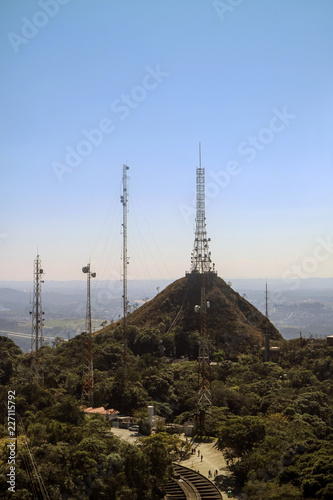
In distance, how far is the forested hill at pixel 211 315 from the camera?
66.9 meters

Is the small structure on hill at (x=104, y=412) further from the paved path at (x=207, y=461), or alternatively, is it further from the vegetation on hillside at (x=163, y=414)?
the paved path at (x=207, y=461)

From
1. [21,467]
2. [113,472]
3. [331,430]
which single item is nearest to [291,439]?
[331,430]

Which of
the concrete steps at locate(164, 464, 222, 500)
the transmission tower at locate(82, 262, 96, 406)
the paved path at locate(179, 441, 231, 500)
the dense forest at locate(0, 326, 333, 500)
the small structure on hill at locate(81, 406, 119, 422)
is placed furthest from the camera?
the transmission tower at locate(82, 262, 96, 406)

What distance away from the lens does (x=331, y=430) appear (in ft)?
113

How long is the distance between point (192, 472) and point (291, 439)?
7572 mm

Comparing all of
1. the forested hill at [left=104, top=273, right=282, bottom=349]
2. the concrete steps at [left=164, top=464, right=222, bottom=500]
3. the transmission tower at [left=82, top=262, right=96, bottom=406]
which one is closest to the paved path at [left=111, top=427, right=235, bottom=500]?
the concrete steps at [left=164, top=464, right=222, bottom=500]

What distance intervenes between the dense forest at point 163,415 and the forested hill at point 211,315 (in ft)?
11.4

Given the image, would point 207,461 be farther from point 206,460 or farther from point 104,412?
point 104,412

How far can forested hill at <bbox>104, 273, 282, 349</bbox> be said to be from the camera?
66.9 meters

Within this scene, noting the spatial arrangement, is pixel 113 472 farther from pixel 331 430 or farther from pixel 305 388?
pixel 305 388

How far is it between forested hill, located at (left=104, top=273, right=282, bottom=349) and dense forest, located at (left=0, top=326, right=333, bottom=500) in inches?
137

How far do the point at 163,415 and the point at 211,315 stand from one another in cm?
2639

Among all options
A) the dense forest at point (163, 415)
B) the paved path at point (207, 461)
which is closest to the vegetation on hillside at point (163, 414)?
the dense forest at point (163, 415)

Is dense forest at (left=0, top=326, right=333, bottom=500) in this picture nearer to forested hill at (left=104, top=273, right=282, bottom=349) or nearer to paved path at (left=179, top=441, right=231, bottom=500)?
paved path at (left=179, top=441, right=231, bottom=500)
